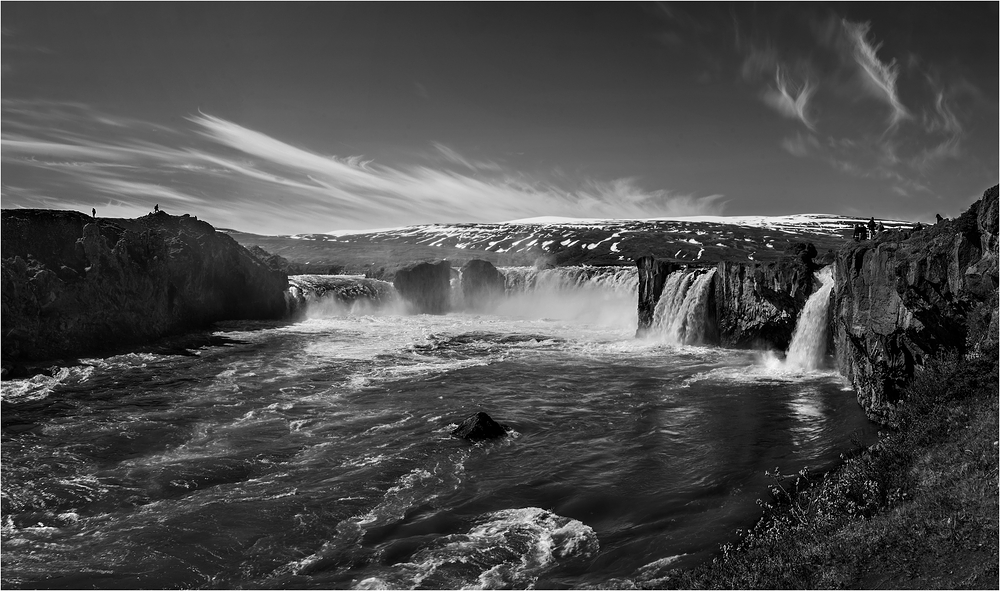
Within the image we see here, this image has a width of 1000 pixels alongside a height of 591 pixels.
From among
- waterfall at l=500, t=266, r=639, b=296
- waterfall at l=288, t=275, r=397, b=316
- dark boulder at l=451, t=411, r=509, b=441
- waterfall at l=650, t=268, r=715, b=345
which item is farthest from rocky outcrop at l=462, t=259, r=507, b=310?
dark boulder at l=451, t=411, r=509, b=441

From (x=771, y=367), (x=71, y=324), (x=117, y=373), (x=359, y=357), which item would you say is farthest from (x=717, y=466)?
(x=71, y=324)

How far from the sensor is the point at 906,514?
1077cm

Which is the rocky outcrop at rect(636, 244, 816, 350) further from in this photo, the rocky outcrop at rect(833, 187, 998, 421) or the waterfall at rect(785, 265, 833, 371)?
the rocky outcrop at rect(833, 187, 998, 421)

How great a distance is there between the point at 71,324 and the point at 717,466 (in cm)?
4194

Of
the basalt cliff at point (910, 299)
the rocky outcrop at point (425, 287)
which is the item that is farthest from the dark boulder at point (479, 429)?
the rocky outcrop at point (425, 287)

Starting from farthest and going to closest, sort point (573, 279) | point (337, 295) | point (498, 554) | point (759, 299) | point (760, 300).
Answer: point (573, 279) → point (337, 295) → point (759, 299) → point (760, 300) → point (498, 554)

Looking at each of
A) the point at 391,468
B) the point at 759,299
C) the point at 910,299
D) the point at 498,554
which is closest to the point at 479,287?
the point at 759,299

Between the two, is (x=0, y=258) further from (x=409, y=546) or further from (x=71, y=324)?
(x=409, y=546)

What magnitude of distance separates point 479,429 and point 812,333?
22608mm

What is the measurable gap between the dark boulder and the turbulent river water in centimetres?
45

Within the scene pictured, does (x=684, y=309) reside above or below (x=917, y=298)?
below

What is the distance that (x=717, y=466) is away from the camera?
18.4m

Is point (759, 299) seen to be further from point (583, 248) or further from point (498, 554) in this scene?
point (583, 248)

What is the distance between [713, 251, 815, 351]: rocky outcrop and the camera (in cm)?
3631
